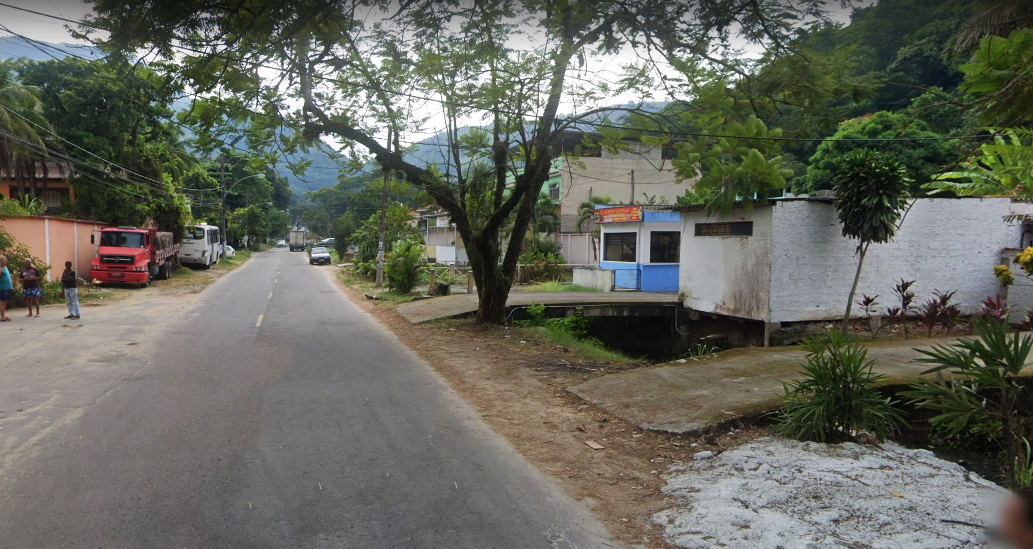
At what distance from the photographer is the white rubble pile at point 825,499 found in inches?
161

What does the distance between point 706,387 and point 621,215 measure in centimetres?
1628

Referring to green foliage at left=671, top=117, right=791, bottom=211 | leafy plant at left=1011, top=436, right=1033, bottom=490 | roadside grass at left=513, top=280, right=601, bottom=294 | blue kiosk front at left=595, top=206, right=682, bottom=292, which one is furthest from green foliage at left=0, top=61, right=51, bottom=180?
leafy plant at left=1011, top=436, right=1033, bottom=490

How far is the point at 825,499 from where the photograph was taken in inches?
183

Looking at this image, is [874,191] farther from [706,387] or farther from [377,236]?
[377,236]

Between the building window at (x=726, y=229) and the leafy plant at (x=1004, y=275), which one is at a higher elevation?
the building window at (x=726, y=229)

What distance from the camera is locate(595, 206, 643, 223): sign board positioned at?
23.1 m

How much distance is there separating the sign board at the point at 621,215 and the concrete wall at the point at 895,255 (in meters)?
10.1

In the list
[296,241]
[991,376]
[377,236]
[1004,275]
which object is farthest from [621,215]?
[296,241]

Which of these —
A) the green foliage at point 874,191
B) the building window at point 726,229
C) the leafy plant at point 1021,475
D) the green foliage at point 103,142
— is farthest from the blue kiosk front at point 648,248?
the green foliage at point 103,142

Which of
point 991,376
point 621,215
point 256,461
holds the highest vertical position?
point 621,215

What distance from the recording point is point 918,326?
1350 cm

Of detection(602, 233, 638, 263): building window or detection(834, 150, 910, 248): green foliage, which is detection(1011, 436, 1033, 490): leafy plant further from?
detection(602, 233, 638, 263): building window

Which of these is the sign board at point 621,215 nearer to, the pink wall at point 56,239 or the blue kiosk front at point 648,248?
the blue kiosk front at point 648,248

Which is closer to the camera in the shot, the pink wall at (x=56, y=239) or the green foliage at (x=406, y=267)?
the pink wall at (x=56, y=239)
